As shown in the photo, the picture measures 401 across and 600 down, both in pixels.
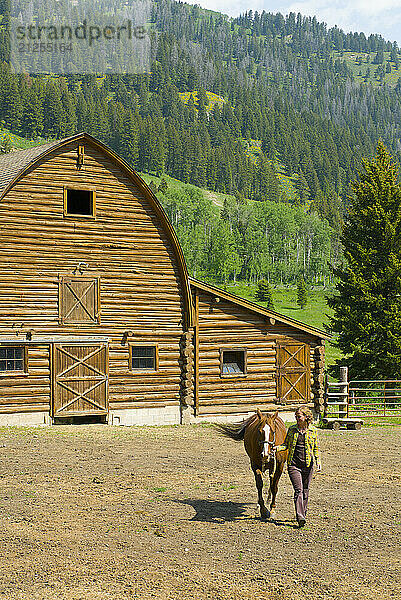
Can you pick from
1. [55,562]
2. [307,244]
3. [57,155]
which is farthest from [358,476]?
[307,244]

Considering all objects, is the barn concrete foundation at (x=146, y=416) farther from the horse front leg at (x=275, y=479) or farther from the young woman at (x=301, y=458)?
the young woman at (x=301, y=458)

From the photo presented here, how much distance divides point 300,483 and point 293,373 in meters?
16.4

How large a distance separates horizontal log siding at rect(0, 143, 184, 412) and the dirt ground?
6155mm

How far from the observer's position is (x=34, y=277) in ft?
76.2

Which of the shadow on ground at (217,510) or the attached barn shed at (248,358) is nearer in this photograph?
the shadow on ground at (217,510)

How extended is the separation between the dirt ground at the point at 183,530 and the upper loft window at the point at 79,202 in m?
9.46

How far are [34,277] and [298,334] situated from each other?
10360 millimetres

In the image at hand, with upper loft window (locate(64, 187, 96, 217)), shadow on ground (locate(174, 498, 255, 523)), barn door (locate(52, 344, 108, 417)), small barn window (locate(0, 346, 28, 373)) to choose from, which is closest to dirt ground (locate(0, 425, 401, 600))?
shadow on ground (locate(174, 498, 255, 523))

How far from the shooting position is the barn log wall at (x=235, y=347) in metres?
25.6

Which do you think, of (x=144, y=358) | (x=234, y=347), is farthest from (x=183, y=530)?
(x=234, y=347)

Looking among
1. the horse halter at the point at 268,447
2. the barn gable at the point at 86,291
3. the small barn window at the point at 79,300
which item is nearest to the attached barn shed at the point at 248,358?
the barn gable at the point at 86,291

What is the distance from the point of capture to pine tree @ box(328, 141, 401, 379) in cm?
3148

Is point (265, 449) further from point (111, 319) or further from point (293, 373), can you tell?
point (293, 373)

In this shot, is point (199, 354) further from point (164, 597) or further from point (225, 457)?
point (164, 597)
